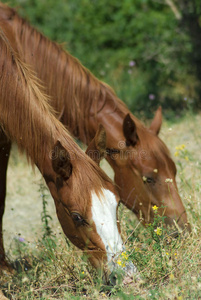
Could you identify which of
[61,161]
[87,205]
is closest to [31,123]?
[61,161]

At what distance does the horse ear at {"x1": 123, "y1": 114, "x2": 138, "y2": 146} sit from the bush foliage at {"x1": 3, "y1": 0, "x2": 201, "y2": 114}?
3.35 metres

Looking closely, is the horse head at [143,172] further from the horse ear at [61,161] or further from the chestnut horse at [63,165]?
the horse ear at [61,161]

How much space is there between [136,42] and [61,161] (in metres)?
6.19

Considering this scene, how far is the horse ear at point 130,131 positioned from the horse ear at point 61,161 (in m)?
1.00

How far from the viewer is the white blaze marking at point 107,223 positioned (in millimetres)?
2654

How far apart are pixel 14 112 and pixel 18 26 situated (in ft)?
4.65

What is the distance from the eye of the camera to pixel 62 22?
343 inches

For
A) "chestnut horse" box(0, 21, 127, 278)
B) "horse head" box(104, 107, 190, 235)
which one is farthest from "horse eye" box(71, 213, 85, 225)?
"horse head" box(104, 107, 190, 235)

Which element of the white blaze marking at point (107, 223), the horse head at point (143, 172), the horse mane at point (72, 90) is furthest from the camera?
the horse mane at point (72, 90)

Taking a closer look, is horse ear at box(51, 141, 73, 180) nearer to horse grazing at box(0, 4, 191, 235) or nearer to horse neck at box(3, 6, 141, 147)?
horse grazing at box(0, 4, 191, 235)

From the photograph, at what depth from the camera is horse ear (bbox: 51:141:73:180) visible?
271 cm

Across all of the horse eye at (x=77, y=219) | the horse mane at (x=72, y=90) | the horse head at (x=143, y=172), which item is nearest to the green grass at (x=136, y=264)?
the horse head at (x=143, y=172)

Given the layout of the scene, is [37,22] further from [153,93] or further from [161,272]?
[161,272]

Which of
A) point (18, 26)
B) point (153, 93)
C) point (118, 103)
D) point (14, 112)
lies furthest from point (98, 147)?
point (153, 93)
